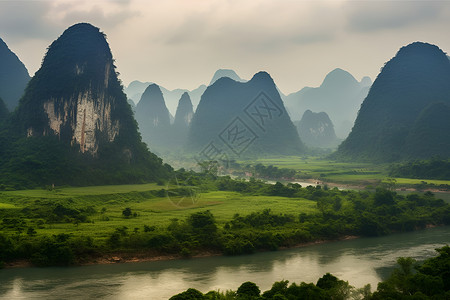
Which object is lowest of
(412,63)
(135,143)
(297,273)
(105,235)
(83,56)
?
(297,273)

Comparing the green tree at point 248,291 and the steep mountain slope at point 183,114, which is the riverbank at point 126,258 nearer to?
the green tree at point 248,291

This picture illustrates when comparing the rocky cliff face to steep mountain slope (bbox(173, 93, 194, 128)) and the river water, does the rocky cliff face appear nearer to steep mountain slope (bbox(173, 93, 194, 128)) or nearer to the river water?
the river water

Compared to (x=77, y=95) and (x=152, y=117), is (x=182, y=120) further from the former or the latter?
(x=77, y=95)

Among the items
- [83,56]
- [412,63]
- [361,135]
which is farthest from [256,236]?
[412,63]

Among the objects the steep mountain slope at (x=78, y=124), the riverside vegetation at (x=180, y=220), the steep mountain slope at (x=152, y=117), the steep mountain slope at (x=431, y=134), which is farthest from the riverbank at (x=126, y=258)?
the steep mountain slope at (x=152, y=117)

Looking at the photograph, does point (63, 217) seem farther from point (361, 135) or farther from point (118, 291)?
point (361, 135)

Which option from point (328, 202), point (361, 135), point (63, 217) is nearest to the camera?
point (63, 217)
